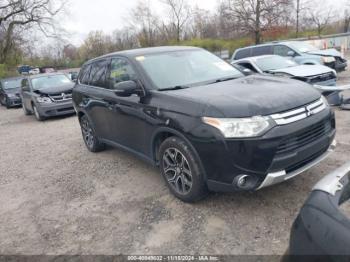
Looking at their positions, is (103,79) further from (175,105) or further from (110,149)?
(175,105)

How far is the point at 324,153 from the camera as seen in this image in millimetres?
3402

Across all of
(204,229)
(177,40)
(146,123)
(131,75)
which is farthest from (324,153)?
(177,40)

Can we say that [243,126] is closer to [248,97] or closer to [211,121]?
[211,121]

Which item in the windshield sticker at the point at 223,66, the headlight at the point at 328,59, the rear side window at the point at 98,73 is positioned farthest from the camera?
the headlight at the point at 328,59

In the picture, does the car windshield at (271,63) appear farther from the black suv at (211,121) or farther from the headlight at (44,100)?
the headlight at (44,100)

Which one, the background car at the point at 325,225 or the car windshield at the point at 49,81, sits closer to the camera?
the background car at the point at 325,225

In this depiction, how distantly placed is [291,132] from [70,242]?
95.9 inches

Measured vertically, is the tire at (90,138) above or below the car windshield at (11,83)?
below

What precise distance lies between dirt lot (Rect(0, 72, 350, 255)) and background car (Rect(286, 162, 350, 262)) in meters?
1.17

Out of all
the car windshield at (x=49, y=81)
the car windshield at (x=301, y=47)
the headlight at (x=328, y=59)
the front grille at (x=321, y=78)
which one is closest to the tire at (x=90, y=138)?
the front grille at (x=321, y=78)

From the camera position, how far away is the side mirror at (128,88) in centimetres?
378

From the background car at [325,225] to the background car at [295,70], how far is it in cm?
635

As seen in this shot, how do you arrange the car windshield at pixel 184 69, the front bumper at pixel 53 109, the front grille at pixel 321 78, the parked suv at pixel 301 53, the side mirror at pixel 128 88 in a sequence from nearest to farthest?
the side mirror at pixel 128 88, the car windshield at pixel 184 69, the front grille at pixel 321 78, the front bumper at pixel 53 109, the parked suv at pixel 301 53

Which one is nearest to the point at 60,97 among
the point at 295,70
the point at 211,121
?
the point at 295,70
